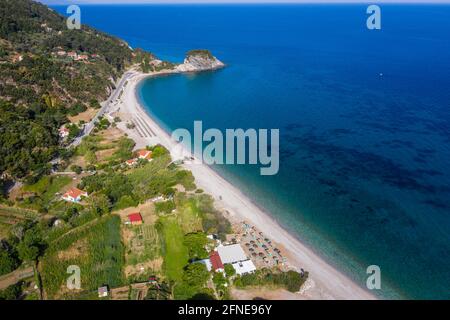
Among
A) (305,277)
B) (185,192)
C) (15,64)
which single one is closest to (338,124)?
(185,192)

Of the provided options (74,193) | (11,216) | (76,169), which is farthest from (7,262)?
(76,169)

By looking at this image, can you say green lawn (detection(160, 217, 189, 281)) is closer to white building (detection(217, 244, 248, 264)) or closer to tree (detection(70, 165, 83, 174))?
white building (detection(217, 244, 248, 264))

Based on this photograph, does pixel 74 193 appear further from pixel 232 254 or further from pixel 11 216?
pixel 232 254

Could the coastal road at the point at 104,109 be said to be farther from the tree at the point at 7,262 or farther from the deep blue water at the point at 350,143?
the tree at the point at 7,262

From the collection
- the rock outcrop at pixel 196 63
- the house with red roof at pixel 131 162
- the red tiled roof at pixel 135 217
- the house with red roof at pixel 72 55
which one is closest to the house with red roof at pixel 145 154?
the house with red roof at pixel 131 162

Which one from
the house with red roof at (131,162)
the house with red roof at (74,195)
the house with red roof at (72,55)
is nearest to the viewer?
the house with red roof at (74,195)

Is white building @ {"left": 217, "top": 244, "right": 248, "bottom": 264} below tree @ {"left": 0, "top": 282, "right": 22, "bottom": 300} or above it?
above

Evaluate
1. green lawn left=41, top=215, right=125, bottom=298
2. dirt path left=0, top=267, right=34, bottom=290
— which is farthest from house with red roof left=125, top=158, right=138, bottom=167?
dirt path left=0, top=267, right=34, bottom=290
